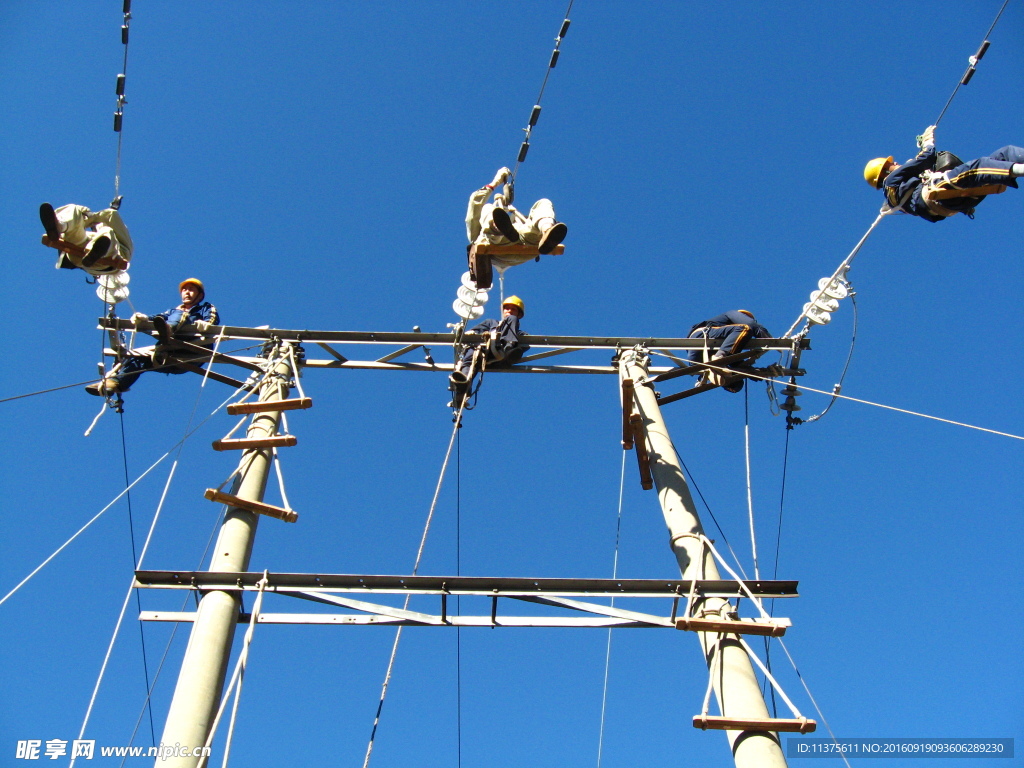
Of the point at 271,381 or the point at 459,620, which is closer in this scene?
the point at 459,620

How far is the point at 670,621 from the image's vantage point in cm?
590

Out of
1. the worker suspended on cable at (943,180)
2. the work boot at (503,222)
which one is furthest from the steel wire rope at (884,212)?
the work boot at (503,222)

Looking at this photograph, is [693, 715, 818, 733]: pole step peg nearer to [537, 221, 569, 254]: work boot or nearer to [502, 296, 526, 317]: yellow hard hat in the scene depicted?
[537, 221, 569, 254]: work boot

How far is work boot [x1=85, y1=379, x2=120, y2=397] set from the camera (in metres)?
8.58

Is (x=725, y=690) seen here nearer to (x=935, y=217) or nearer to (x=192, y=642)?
(x=192, y=642)

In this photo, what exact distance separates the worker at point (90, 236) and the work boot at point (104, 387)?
1.21 metres

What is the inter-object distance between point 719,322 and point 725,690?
463 centimetres

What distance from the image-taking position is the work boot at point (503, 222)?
24.1ft

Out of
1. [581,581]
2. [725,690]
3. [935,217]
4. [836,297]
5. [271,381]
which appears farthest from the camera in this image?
[836,297]

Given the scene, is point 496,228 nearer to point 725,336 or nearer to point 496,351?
point 496,351

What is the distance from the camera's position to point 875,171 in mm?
7934

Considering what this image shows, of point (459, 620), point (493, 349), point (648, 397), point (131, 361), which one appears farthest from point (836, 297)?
point (131, 361)

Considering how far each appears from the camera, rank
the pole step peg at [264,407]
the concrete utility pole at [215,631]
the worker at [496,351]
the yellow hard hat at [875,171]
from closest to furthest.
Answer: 1. the concrete utility pole at [215,631]
2. the pole step peg at [264,407]
3. the yellow hard hat at [875,171]
4. the worker at [496,351]

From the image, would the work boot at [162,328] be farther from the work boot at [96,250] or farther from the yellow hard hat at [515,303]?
the yellow hard hat at [515,303]
